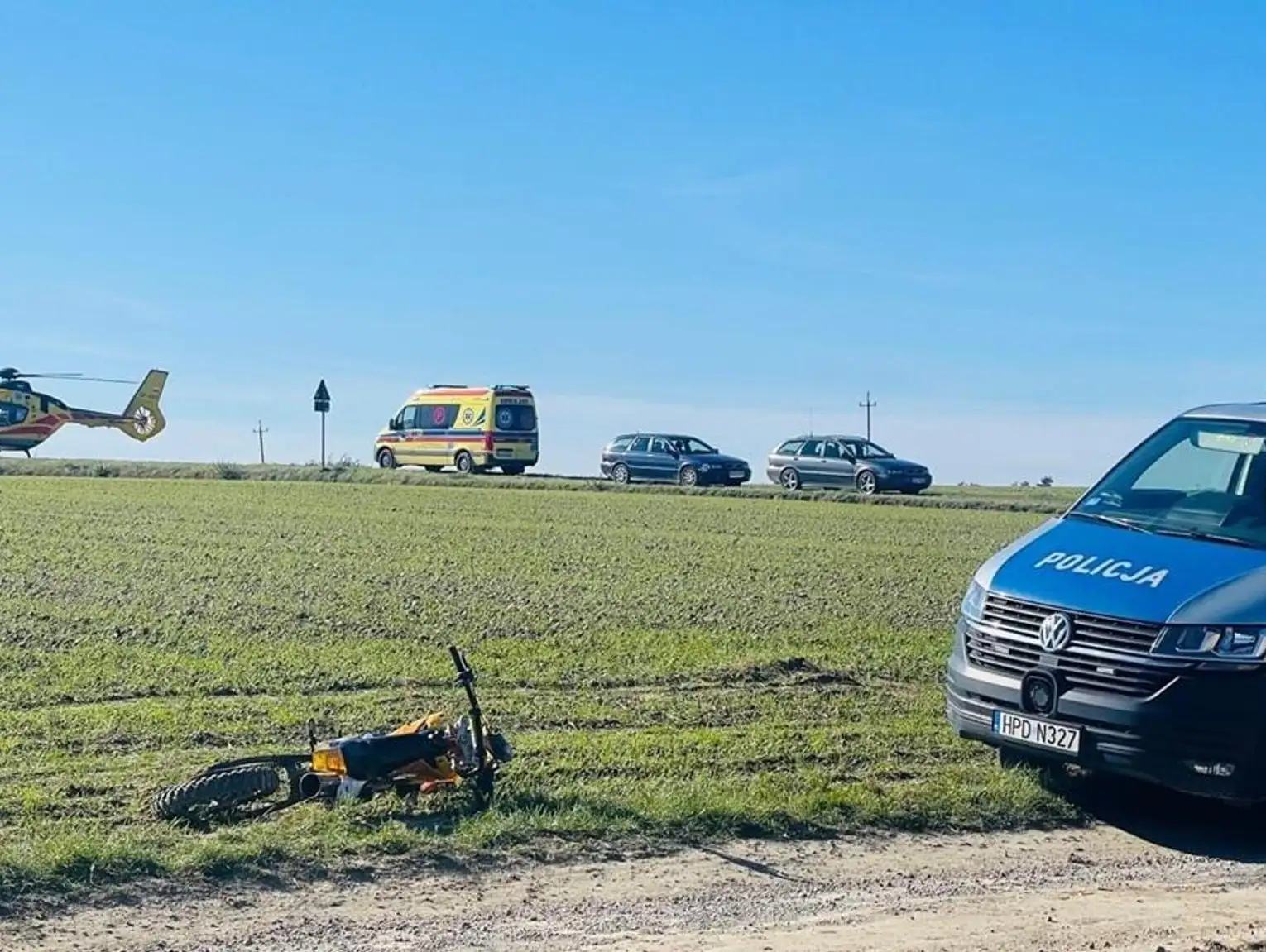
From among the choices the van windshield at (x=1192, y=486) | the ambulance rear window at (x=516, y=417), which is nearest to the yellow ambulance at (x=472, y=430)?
the ambulance rear window at (x=516, y=417)

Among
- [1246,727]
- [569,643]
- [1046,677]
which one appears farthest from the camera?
[569,643]

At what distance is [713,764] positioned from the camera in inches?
376

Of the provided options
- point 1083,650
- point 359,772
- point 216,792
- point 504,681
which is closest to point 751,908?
point 359,772

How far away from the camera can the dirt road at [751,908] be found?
6.51 meters

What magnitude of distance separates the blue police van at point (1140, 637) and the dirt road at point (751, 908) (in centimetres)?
58

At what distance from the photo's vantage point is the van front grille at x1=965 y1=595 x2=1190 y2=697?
822cm

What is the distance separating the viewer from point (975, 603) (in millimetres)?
9141

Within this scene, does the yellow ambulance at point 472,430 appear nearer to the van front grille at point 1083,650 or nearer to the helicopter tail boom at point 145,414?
the helicopter tail boom at point 145,414

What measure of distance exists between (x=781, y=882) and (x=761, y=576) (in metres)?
12.6

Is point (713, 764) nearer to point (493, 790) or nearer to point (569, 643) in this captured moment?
point (493, 790)

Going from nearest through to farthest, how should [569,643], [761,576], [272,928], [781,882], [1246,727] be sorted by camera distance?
[272,928] < [781,882] < [1246,727] < [569,643] < [761,576]

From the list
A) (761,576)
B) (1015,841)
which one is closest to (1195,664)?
(1015,841)

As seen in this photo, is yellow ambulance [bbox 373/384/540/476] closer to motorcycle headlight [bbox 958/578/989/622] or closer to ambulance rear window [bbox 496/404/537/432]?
ambulance rear window [bbox 496/404/537/432]

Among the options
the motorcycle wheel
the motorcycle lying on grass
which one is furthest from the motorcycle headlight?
the motorcycle wheel
